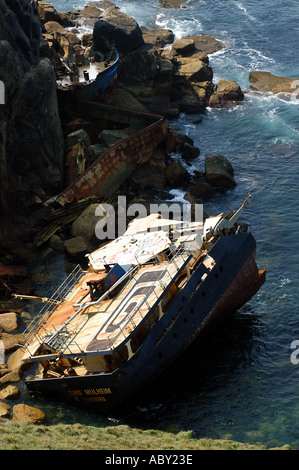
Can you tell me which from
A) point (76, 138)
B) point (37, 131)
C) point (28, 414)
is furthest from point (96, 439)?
point (76, 138)

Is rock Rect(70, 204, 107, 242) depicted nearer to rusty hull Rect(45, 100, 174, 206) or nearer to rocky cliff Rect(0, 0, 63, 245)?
rusty hull Rect(45, 100, 174, 206)

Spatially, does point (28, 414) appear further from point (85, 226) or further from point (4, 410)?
point (85, 226)

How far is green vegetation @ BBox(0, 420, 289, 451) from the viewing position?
72.3 feet

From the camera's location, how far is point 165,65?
66.1 m

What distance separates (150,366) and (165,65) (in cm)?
4528

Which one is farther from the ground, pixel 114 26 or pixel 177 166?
pixel 114 26

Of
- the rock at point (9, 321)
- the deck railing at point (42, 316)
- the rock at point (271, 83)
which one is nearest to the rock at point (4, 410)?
the deck railing at point (42, 316)

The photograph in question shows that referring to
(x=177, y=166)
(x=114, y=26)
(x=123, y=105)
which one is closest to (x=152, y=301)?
(x=177, y=166)

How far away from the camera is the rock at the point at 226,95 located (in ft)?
219

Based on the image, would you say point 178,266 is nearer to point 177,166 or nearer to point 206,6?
point 177,166

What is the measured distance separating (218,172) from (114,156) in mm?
8806

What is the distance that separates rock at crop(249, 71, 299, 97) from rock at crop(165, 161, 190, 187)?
25616 mm

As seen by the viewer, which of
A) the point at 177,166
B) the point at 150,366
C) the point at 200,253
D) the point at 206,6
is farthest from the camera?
the point at 206,6

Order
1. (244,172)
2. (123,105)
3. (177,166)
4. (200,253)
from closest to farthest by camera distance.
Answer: (200,253) < (177,166) < (244,172) < (123,105)
